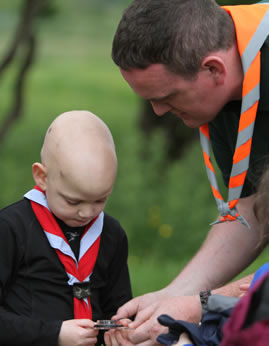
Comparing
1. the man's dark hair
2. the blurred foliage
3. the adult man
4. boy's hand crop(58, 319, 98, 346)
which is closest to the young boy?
boy's hand crop(58, 319, 98, 346)

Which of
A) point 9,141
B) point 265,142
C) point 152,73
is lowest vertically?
point 9,141

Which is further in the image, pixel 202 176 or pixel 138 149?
pixel 138 149

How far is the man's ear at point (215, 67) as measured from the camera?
3.16 m

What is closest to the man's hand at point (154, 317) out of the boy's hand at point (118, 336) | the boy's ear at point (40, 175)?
the boy's hand at point (118, 336)

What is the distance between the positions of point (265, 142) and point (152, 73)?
69cm

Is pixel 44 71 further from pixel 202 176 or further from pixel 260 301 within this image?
pixel 260 301

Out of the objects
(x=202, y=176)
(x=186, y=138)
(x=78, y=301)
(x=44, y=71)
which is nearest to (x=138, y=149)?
(x=202, y=176)

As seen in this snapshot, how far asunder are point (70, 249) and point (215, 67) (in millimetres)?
1059

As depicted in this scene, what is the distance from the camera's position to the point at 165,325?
2666mm

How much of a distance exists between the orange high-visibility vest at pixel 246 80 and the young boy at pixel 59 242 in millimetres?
599

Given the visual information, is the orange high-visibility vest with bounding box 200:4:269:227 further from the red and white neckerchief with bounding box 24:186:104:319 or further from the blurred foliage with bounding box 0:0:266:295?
the blurred foliage with bounding box 0:0:266:295

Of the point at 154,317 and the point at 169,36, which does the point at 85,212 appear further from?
the point at 169,36

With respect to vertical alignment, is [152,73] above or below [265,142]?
above

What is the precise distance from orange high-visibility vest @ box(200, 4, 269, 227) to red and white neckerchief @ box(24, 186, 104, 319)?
686mm
